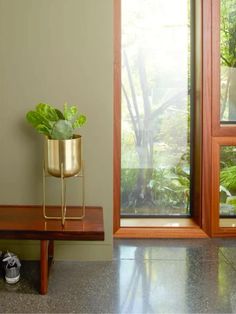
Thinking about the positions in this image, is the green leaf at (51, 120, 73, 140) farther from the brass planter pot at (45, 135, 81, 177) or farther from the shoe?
the shoe

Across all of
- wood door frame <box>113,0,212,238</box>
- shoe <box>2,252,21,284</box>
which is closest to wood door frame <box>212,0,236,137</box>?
wood door frame <box>113,0,212,238</box>

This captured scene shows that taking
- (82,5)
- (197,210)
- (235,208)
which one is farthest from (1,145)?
(235,208)

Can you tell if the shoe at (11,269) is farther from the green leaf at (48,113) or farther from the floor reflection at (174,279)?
the green leaf at (48,113)

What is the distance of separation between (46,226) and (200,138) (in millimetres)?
1154

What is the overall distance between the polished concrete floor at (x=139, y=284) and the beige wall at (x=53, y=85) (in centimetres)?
17

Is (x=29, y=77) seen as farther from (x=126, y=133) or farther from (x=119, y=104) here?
(x=126, y=133)

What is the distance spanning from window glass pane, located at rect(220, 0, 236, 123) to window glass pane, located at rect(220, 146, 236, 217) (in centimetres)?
21

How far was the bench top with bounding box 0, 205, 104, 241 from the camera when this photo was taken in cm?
143

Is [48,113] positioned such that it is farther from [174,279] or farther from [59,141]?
[174,279]

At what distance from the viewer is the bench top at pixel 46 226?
1.43 meters

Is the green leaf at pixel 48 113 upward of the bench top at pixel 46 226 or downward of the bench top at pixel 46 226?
upward

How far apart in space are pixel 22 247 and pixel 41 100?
781 millimetres

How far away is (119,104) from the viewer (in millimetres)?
2133

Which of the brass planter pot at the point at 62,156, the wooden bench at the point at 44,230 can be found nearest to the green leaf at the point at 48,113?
the brass planter pot at the point at 62,156
